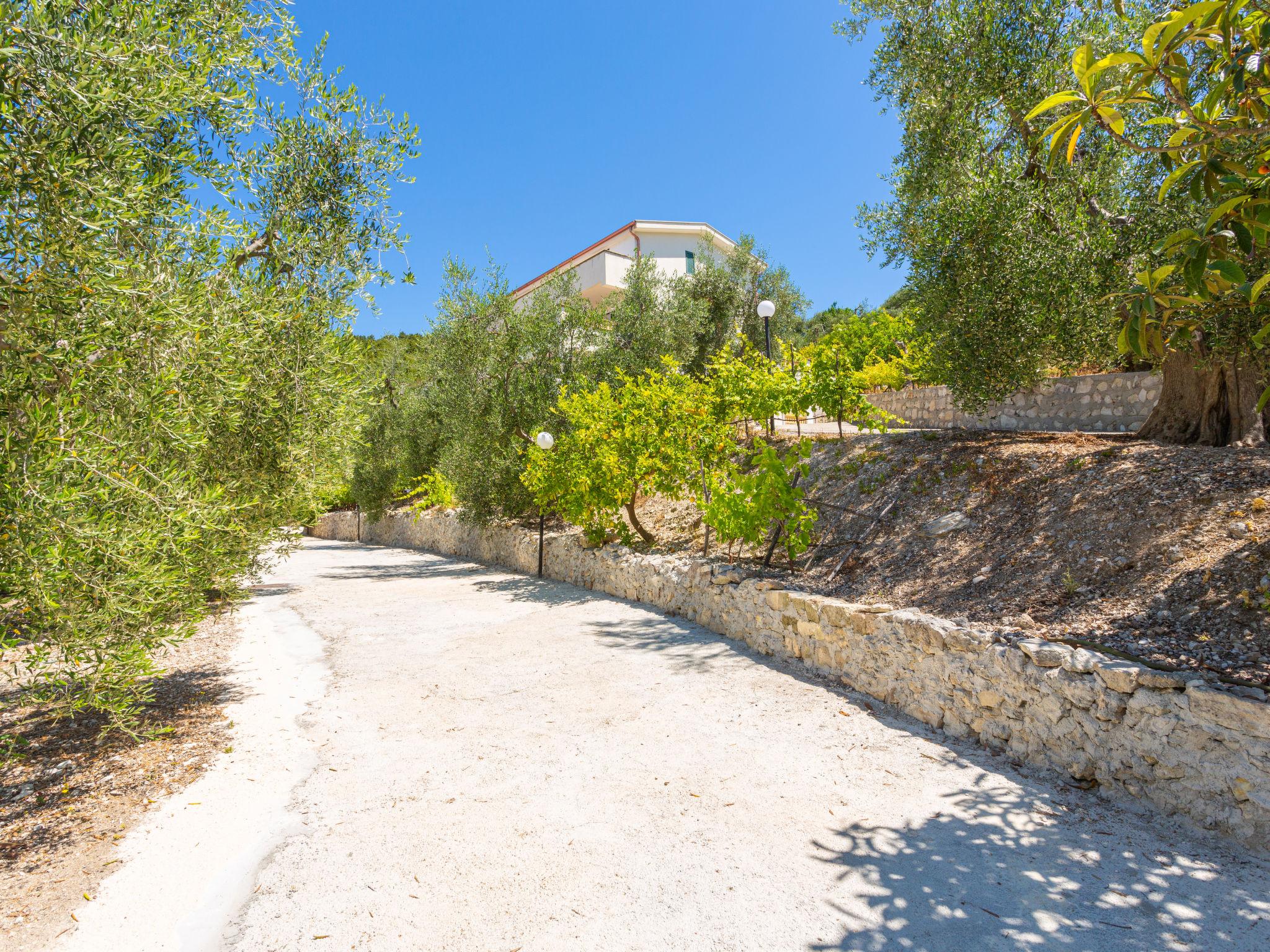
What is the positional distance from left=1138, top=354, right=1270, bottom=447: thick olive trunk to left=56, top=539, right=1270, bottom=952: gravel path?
5.35 m

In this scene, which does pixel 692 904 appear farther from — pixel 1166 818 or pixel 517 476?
pixel 517 476

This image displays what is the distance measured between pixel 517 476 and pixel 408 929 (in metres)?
12.2

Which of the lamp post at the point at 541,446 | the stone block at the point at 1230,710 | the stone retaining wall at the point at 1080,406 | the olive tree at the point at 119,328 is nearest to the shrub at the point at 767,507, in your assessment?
the stone retaining wall at the point at 1080,406

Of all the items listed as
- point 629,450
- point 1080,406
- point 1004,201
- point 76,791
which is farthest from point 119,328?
point 1080,406

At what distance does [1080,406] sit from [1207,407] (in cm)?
324

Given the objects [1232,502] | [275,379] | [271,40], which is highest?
[271,40]

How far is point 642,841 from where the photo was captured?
381 centimetres

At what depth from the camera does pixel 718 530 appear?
9023 millimetres

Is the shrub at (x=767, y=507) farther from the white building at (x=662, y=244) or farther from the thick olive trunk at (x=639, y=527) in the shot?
the white building at (x=662, y=244)

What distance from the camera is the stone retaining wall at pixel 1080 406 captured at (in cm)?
981

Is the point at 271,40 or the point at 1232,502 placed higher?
the point at 271,40

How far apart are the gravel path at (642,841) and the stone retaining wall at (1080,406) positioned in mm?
6653

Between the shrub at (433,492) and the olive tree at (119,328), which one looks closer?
the olive tree at (119,328)

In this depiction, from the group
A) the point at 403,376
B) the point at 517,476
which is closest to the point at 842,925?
the point at 517,476
